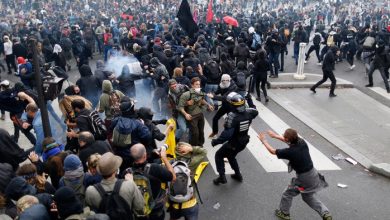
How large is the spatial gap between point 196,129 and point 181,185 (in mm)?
3476

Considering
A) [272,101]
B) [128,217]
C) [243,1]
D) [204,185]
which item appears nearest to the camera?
[128,217]

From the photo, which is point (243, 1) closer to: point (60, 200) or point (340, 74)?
point (340, 74)

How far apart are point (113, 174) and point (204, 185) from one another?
10.7 ft

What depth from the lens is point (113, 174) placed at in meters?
4.27

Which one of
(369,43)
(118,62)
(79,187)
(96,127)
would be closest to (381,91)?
(369,43)

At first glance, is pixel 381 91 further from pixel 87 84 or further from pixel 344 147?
pixel 87 84

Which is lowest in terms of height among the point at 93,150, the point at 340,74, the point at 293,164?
the point at 340,74

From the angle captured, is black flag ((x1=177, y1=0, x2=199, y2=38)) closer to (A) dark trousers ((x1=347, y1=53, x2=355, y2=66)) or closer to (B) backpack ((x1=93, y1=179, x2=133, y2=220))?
(A) dark trousers ((x1=347, y1=53, x2=355, y2=66))

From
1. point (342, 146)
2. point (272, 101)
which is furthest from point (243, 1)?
point (342, 146)

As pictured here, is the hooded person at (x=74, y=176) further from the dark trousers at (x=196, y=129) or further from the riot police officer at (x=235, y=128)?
the dark trousers at (x=196, y=129)

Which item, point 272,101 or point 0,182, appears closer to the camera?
point 0,182

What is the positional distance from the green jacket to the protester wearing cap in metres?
3.85

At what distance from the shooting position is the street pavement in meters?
6.58

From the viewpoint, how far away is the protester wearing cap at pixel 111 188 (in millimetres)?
4199
